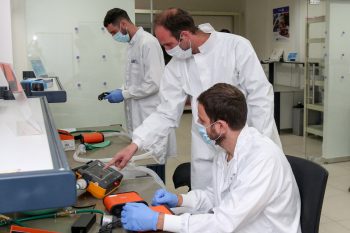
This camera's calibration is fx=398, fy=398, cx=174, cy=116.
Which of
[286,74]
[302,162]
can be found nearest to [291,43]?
[286,74]

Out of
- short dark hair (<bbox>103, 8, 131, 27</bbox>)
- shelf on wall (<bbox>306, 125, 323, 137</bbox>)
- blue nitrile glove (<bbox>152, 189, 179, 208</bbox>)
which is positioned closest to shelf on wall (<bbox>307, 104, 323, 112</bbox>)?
shelf on wall (<bbox>306, 125, 323, 137</bbox>)

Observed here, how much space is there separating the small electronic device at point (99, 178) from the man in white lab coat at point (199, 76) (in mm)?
179

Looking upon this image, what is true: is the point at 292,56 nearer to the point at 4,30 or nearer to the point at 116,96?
the point at 116,96

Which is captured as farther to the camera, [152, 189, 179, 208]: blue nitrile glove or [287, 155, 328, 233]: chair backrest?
[152, 189, 179, 208]: blue nitrile glove

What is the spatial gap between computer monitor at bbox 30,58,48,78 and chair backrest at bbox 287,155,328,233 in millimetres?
2384

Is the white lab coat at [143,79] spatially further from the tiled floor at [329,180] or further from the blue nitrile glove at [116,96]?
the tiled floor at [329,180]

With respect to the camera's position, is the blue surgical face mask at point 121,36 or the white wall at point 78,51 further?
the white wall at point 78,51

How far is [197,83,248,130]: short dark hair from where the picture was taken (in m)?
1.38

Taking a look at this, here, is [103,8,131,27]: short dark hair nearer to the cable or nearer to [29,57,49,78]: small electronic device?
[29,57,49,78]: small electronic device

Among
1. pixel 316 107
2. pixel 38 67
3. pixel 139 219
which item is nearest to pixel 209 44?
pixel 139 219

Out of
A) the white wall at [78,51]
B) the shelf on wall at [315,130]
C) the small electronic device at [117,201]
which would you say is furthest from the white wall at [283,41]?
the small electronic device at [117,201]

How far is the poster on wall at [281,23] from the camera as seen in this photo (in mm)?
6194

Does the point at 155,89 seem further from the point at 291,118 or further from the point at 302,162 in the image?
the point at 291,118

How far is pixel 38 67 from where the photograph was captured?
11.4ft
